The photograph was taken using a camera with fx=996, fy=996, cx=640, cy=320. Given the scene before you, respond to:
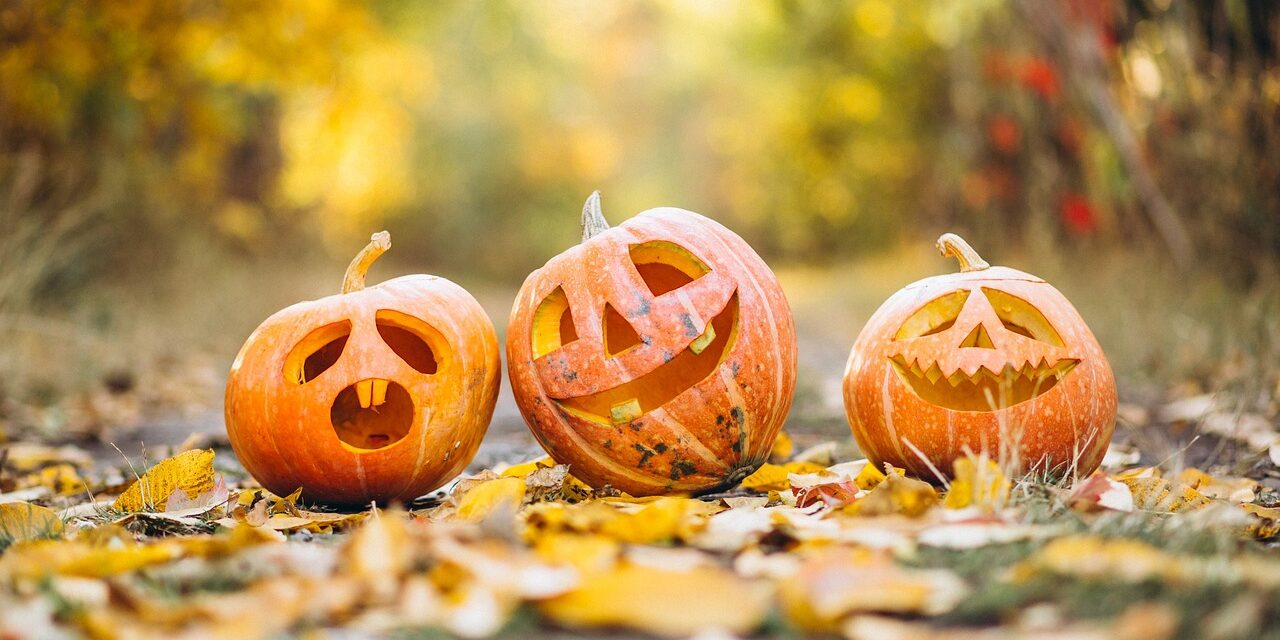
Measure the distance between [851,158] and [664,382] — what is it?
14.5m

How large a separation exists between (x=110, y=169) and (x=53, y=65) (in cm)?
94

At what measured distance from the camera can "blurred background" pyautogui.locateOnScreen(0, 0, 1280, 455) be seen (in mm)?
4582

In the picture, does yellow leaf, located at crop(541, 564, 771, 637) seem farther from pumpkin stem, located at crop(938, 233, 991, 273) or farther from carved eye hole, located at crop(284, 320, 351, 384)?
pumpkin stem, located at crop(938, 233, 991, 273)

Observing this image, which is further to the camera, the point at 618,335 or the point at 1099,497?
the point at 618,335

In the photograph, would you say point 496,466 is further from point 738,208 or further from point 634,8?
point 634,8

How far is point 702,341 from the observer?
89.6 inches

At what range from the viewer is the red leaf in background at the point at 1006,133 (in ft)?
27.3

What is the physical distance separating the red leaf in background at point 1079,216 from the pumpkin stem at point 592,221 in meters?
5.53

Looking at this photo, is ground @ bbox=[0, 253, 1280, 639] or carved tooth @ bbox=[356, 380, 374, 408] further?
carved tooth @ bbox=[356, 380, 374, 408]

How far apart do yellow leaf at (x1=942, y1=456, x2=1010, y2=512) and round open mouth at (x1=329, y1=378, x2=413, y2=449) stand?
1352mm

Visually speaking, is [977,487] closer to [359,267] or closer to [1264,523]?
[1264,523]

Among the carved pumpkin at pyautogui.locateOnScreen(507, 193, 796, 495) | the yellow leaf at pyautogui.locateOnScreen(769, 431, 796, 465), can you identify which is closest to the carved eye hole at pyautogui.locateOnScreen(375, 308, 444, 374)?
the carved pumpkin at pyautogui.locateOnScreen(507, 193, 796, 495)

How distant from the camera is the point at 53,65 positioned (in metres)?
5.00

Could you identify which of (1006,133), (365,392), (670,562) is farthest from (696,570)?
(1006,133)
